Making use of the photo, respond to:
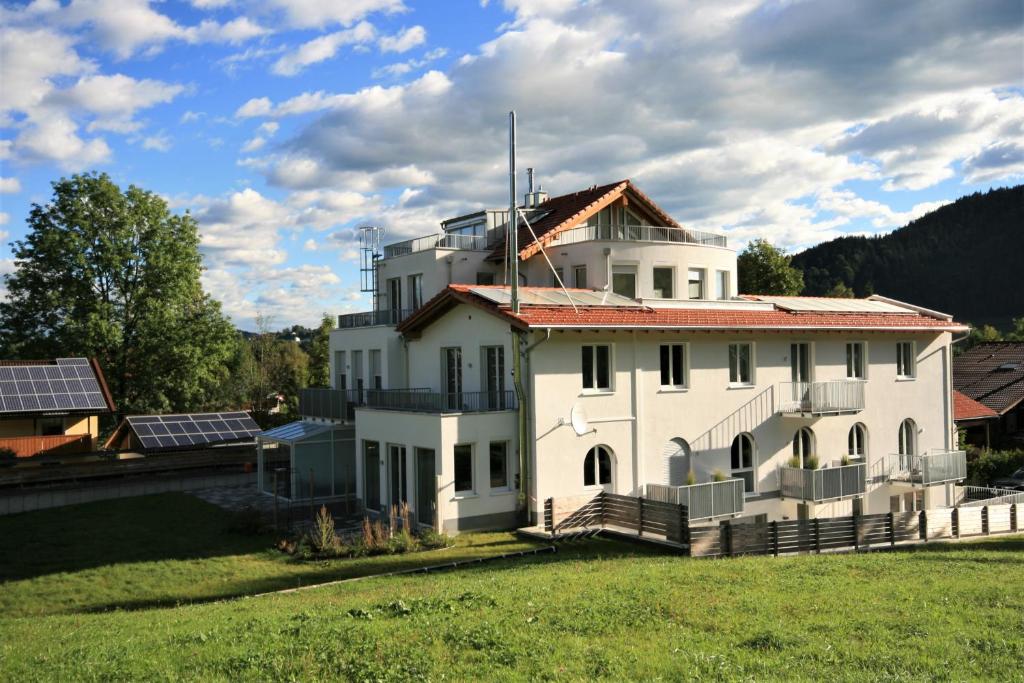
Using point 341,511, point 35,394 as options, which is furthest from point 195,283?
point 341,511

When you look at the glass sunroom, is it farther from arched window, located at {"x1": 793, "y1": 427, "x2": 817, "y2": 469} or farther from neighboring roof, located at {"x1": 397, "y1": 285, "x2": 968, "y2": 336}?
arched window, located at {"x1": 793, "y1": 427, "x2": 817, "y2": 469}

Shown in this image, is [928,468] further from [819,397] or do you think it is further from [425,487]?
[425,487]

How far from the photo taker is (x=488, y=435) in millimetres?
23516

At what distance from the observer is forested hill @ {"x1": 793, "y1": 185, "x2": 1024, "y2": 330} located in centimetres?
11419

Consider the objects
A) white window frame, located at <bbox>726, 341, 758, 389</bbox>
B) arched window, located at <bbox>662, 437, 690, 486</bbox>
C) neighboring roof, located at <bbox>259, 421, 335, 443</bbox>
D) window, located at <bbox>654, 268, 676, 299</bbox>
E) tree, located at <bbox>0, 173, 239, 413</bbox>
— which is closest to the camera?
arched window, located at <bbox>662, 437, 690, 486</bbox>

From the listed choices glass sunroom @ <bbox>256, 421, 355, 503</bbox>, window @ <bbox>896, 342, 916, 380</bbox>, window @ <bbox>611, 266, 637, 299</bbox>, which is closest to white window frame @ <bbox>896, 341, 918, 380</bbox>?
window @ <bbox>896, 342, 916, 380</bbox>

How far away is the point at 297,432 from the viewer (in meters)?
29.7

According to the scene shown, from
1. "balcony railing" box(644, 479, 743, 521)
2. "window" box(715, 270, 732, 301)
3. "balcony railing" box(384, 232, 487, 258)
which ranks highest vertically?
"balcony railing" box(384, 232, 487, 258)

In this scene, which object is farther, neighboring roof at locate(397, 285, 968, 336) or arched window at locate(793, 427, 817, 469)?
arched window at locate(793, 427, 817, 469)

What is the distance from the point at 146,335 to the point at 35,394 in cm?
700

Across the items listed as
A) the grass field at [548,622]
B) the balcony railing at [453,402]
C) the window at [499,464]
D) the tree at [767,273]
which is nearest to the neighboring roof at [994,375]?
the tree at [767,273]

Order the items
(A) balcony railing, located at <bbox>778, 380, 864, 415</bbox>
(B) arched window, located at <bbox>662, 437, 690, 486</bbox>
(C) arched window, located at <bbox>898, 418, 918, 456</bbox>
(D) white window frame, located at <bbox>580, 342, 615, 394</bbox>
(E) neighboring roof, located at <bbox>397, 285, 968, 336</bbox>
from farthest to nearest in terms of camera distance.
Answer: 1. (C) arched window, located at <bbox>898, 418, 918, 456</bbox>
2. (A) balcony railing, located at <bbox>778, 380, 864, 415</bbox>
3. (B) arched window, located at <bbox>662, 437, 690, 486</bbox>
4. (D) white window frame, located at <bbox>580, 342, 615, 394</bbox>
5. (E) neighboring roof, located at <bbox>397, 285, 968, 336</bbox>

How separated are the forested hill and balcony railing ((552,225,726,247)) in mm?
83443

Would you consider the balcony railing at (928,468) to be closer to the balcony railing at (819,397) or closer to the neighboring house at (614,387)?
the neighboring house at (614,387)
